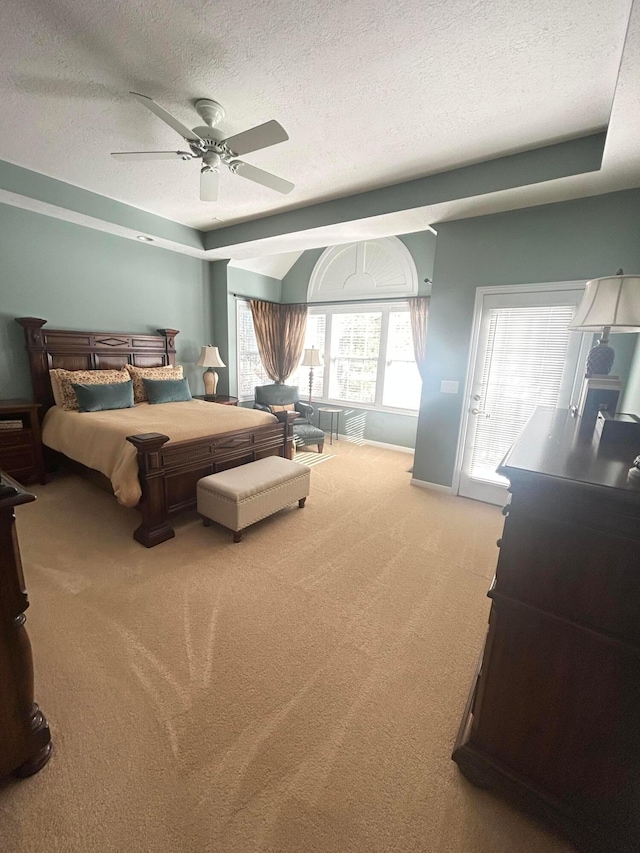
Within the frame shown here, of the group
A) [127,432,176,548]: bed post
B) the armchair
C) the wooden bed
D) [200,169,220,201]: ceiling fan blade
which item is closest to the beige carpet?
[127,432,176,548]: bed post

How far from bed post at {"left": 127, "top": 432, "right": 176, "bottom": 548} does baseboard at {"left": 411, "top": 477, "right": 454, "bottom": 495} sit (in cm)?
256

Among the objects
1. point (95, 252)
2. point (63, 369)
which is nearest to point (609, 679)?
point (63, 369)

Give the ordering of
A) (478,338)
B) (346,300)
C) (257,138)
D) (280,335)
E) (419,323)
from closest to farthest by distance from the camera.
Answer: (257,138)
(478,338)
(419,323)
(346,300)
(280,335)

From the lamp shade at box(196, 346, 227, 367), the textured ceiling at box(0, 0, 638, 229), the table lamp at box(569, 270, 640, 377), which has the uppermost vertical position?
the textured ceiling at box(0, 0, 638, 229)

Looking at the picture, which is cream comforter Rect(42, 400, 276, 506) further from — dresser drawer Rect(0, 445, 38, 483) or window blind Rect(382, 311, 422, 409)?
window blind Rect(382, 311, 422, 409)

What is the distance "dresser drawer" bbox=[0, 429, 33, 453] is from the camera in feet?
10.8

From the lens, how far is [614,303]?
4.88 feet

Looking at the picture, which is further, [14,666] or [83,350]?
[83,350]

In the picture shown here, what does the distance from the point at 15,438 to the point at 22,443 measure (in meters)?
0.08

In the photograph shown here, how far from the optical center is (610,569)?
36.1 inches

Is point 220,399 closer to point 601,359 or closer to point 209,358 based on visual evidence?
point 209,358

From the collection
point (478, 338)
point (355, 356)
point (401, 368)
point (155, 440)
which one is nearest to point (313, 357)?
point (355, 356)

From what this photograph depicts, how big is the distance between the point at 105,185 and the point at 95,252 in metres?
0.90

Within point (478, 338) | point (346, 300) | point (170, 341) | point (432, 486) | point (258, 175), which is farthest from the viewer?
point (346, 300)
